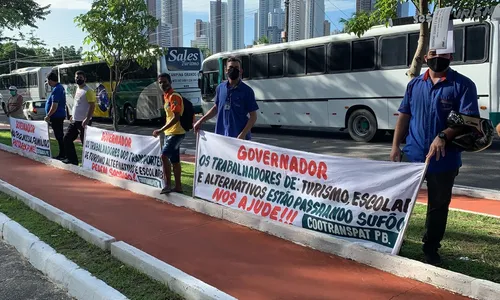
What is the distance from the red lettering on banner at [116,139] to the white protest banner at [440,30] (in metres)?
4.78

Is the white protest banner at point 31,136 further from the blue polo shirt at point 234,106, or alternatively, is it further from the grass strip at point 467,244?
the grass strip at point 467,244

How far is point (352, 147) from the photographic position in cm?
1266

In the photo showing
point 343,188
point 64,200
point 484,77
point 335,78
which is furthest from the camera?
point 335,78

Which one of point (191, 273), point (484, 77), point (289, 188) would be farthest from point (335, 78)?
point (191, 273)

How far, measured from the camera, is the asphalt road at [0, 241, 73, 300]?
147 inches

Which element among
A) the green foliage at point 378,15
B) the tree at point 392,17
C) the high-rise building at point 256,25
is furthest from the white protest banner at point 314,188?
the high-rise building at point 256,25

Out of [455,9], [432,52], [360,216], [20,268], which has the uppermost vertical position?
[455,9]

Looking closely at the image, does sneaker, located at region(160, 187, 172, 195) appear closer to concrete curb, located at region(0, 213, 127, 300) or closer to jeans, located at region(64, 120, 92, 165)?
concrete curb, located at region(0, 213, 127, 300)

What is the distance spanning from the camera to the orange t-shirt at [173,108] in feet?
18.9

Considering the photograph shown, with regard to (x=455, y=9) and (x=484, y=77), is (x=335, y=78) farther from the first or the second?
(x=455, y=9)

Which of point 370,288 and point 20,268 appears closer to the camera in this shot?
point 370,288

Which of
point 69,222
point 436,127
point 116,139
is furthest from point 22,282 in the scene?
point 436,127

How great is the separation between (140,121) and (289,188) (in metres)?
19.9

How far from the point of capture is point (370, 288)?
343cm
